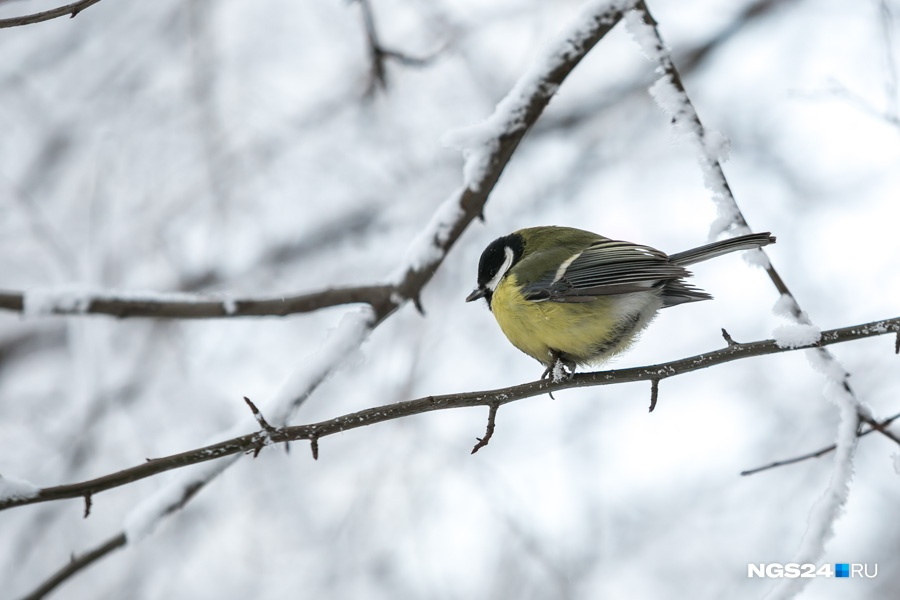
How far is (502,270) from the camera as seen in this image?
3350mm

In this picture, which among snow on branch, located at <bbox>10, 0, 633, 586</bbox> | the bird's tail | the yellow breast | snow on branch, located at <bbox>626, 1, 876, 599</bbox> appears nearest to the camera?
snow on branch, located at <bbox>626, 1, 876, 599</bbox>

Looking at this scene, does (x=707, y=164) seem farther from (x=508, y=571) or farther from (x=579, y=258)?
(x=508, y=571)

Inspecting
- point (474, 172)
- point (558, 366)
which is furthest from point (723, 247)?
point (474, 172)

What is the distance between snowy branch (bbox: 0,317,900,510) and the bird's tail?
1.67 ft

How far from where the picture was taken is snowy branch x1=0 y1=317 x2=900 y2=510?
69.1 inches

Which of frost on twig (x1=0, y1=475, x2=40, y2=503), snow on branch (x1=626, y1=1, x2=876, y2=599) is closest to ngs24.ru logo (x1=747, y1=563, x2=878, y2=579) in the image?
snow on branch (x1=626, y1=1, x2=876, y2=599)

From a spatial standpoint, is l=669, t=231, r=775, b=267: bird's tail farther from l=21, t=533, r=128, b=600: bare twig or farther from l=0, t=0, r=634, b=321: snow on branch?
l=21, t=533, r=128, b=600: bare twig

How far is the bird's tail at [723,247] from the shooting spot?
2.34 metres

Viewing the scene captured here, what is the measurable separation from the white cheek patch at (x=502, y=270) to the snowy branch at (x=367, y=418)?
122 cm

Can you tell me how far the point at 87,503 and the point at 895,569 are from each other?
200 inches

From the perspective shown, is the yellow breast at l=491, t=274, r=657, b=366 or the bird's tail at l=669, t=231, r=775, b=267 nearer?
the bird's tail at l=669, t=231, r=775, b=267

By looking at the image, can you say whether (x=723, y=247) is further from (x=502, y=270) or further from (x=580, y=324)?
(x=502, y=270)

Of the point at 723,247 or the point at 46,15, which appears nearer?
the point at 46,15

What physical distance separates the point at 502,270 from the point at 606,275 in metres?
0.58
